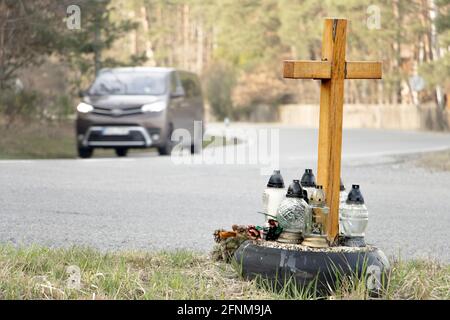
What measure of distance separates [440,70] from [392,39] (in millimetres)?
14300

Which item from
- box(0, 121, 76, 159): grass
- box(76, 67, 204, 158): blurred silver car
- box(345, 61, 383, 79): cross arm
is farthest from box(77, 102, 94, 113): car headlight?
box(345, 61, 383, 79): cross arm

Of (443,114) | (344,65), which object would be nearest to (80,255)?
(344,65)

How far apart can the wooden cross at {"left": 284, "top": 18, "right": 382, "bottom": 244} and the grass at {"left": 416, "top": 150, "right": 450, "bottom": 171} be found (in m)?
11.6

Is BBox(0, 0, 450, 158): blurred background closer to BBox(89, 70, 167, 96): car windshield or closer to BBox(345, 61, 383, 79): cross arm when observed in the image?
BBox(89, 70, 167, 96): car windshield

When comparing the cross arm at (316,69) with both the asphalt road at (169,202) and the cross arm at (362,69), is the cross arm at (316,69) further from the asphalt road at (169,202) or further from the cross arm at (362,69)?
the asphalt road at (169,202)

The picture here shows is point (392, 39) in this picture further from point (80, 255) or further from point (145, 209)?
point (80, 255)

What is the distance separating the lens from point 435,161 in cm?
1839

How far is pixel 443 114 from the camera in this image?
45281mm

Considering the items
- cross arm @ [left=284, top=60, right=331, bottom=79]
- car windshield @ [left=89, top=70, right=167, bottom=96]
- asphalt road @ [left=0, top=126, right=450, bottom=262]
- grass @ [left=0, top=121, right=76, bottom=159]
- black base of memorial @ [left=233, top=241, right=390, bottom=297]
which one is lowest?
grass @ [left=0, top=121, right=76, bottom=159]

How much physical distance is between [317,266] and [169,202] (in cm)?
597

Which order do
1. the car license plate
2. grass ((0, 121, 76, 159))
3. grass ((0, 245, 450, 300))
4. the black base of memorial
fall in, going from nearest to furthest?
grass ((0, 245, 450, 300))
the black base of memorial
the car license plate
grass ((0, 121, 76, 159))

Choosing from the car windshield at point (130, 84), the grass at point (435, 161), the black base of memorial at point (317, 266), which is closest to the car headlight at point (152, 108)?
the car windshield at point (130, 84)

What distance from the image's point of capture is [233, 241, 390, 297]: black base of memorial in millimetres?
5199

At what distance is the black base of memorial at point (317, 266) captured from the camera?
5199 millimetres
